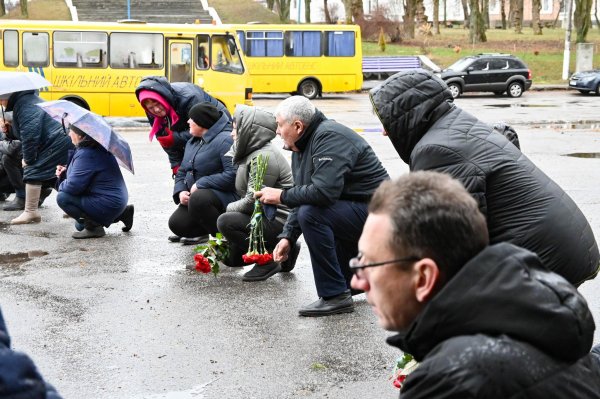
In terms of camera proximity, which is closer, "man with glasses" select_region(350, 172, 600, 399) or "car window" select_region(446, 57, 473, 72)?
"man with glasses" select_region(350, 172, 600, 399)

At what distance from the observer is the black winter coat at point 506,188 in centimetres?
427

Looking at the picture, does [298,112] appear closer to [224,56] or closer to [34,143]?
[34,143]

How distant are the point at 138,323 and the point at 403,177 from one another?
488 cm

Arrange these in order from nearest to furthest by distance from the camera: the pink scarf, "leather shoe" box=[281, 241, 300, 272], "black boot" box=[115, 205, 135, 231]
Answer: "leather shoe" box=[281, 241, 300, 272]
the pink scarf
"black boot" box=[115, 205, 135, 231]

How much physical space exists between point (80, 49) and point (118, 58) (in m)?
0.99

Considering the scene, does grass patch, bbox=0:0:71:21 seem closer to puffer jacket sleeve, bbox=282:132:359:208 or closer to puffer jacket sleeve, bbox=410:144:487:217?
puffer jacket sleeve, bbox=282:132:359:208

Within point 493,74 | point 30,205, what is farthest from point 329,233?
point 493,74

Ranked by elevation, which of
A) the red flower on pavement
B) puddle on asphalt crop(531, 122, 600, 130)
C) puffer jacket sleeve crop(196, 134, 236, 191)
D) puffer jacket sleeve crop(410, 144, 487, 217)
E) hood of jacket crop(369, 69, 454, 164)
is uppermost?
hood of jacket crop(369, 69, 454, 164)

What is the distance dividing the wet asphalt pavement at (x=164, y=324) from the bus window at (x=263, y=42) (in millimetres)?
22055

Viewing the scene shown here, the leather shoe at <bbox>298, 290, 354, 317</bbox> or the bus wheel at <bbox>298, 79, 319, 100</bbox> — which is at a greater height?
the bus wheel at <bbox>298, 79, 319, 100</bbox>

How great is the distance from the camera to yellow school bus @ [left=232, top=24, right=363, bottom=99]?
33125 mm

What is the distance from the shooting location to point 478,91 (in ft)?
116

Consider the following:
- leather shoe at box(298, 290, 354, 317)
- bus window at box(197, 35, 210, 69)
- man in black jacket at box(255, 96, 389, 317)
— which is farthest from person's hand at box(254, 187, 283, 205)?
bus window at box(197, 35, 210, 69)

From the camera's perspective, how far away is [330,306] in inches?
279
